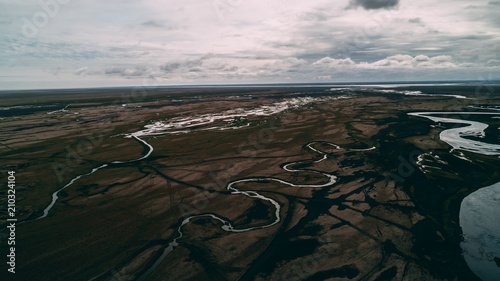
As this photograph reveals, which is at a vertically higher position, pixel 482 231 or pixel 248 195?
pixel 248 195

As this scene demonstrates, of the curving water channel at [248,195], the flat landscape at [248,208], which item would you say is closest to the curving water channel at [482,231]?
the flat landscape at [248,208]

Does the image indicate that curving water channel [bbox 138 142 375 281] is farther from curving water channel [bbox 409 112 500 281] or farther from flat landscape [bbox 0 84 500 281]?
curving water channel [bbox 409 112 500 281]

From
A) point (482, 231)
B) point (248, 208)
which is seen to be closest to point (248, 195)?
point (248, 208)

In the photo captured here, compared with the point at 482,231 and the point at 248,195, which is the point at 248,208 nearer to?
the point at 248,195

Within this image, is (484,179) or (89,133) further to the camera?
(89,133)

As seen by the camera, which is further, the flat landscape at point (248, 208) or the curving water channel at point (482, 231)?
the flat landscape at point (248, 208)

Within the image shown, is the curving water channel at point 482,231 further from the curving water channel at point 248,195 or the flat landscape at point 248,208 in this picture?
the curving water channel at point 248,195

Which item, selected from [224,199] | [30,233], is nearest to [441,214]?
→ [224,199]

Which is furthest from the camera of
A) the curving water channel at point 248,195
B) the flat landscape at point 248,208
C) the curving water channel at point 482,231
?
the curving water channel at point 248,195

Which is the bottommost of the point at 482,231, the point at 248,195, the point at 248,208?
the point at 482,231

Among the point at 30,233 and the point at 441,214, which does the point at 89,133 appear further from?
the point at 441,214

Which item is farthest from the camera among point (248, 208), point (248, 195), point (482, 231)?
point (248, 195)
